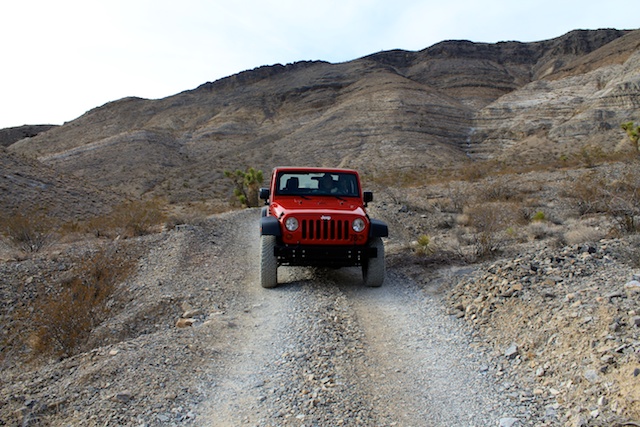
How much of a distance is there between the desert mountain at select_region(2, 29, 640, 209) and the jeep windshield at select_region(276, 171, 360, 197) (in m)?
26.7

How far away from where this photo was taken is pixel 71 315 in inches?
246

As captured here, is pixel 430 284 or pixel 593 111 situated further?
pixel 593 111

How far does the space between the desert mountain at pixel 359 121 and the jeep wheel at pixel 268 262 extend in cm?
2782

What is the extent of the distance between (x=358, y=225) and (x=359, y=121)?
157ft

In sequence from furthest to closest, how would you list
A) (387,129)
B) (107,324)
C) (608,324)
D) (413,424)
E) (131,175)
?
(387,129)
(131,175)
(107,324)
(608,324)
(413,424)

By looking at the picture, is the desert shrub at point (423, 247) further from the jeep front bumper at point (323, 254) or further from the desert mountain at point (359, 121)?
the desert mountain at point (359, 121)

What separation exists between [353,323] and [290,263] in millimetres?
1942

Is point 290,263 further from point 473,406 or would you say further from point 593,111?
point 593,111

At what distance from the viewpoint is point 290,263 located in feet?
25.1

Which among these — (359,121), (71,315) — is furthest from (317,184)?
(359,121)

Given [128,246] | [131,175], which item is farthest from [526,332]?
[131,175]

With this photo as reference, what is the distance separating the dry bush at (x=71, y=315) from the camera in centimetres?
608

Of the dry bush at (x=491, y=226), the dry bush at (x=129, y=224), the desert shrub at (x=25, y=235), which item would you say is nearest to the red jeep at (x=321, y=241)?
the dry bush at (x=491, y=226)

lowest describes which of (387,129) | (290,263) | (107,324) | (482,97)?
(107,324)
